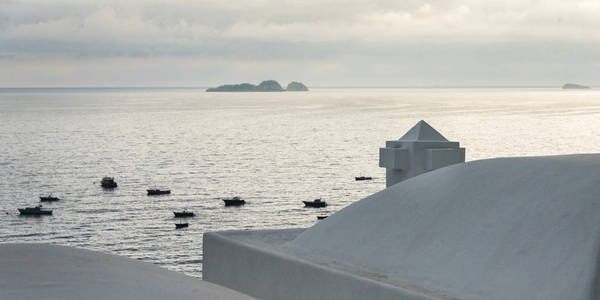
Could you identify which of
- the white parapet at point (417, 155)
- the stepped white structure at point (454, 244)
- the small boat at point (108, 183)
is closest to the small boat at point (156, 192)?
the small boat at point (108, 183)

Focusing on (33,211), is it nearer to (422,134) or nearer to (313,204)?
(313,204)

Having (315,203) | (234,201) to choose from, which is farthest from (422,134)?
(234,201)

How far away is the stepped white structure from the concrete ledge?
0.02 metres

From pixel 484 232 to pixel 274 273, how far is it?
4387 millimetres

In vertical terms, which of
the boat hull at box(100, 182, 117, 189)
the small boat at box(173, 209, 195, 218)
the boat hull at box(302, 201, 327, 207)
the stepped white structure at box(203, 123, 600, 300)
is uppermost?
the stepped white structure at box(203, 123, 600, 300)

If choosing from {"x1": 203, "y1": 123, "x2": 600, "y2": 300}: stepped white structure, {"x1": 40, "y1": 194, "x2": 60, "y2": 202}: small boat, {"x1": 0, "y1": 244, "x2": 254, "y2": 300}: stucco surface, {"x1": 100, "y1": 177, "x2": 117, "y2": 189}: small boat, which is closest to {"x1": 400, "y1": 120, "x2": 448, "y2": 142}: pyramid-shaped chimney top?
{"x1": 203, "y1": 123, "x2": 600, "y2": 300}: stepped white structure

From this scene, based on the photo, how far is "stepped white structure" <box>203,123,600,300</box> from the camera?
11.1m

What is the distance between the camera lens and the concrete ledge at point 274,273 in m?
12.5

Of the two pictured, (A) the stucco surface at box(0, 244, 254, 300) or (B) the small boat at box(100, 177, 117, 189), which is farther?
(B) the small boat at box(100, 177, 117, 189)

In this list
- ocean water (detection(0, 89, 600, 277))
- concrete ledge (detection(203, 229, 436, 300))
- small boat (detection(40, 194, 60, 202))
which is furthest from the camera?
small boat (detection(40, 194, 60, 202))

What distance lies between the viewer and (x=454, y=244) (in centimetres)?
1271

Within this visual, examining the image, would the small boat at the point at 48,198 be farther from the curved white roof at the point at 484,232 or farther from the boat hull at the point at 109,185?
the curved white roof at the point at 484,232

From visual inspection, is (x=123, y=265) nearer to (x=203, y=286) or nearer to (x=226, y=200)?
(x=203, y=286)

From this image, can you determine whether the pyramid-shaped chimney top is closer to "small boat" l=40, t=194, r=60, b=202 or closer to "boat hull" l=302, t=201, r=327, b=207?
"boat hull" l=302, t=201, r=327, b=207
